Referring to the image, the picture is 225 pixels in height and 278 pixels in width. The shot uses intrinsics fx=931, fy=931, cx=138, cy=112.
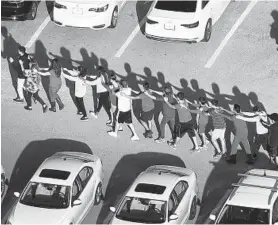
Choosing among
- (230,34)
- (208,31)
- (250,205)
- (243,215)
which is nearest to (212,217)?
(243,215)

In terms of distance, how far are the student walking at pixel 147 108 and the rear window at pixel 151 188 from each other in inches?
113

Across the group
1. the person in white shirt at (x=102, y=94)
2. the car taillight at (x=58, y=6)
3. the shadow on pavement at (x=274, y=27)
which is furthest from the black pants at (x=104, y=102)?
the shadow on pavement at (x=274, y=27)

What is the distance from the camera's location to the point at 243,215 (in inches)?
838

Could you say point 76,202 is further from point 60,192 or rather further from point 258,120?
point 258,120

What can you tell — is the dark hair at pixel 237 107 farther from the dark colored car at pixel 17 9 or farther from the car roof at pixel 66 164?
the dark colored car at pixel 17 9

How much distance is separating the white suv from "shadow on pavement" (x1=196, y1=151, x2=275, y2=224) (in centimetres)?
112

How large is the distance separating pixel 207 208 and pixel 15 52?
8.27 m

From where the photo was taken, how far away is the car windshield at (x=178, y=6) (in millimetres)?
26781

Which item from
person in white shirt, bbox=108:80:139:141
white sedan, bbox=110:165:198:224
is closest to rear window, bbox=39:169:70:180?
white sedan, bbox=110:165:198:224

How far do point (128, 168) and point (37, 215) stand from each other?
3320mm

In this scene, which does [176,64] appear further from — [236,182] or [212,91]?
[236,182]

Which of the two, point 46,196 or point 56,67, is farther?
point 56,67

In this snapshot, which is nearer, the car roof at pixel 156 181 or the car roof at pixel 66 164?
the car roof at pixel 156 181

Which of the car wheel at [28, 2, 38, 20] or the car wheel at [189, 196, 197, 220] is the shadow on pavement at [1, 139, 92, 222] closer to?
the car wheel at [189, 196, 197, 220]
